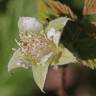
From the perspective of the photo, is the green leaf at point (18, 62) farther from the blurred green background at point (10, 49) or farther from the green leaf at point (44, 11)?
the blurred green background at point (10, 49)

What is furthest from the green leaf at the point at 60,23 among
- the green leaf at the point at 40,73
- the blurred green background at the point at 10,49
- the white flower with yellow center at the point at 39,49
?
the blurred green background at the point at 10,49

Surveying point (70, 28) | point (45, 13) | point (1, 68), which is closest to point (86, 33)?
point (70, 28)

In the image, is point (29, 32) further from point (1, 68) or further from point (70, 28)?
point (1, 68)

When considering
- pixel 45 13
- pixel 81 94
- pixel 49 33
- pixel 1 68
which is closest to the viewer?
pixel 49 33

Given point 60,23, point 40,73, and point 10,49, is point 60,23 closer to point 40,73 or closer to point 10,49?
point 40,73

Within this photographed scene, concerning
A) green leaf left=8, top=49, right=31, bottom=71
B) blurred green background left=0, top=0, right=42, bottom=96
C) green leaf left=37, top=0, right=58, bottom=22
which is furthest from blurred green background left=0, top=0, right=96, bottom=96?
green leaf left=8, top=49, right=31, bottom=71
